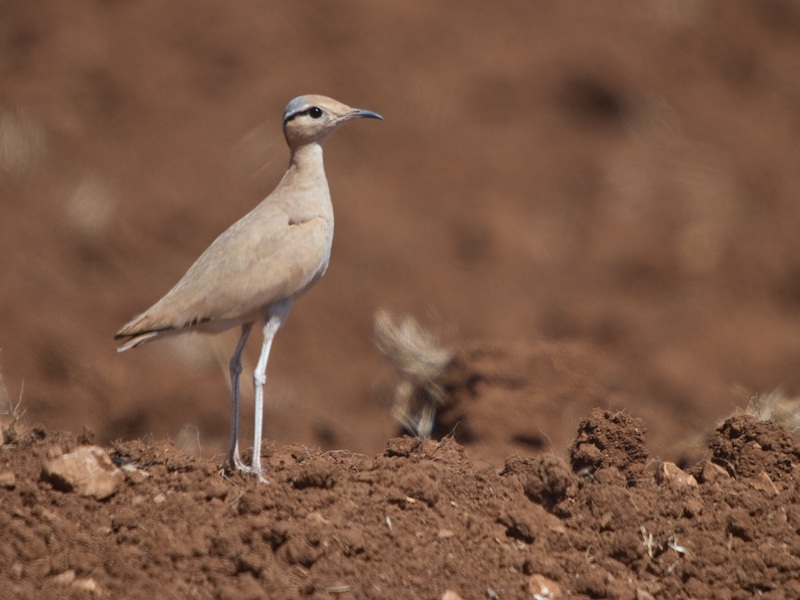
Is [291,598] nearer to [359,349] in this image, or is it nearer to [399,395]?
[399,395]

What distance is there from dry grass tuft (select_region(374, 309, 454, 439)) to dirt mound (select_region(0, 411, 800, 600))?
9.69 ft

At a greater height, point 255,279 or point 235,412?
point 255,279

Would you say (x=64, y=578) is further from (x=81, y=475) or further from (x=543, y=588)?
(x=543, y=588)

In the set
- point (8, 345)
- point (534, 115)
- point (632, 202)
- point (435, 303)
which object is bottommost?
point (8, 345)

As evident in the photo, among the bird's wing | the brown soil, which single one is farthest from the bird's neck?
the brown soil

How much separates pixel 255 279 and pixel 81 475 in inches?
54.1

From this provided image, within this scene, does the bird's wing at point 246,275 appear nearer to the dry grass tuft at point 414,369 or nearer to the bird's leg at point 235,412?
the bird's leg at point 235,412

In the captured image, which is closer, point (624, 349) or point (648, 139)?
point (624, 349)

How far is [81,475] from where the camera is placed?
15.6ft

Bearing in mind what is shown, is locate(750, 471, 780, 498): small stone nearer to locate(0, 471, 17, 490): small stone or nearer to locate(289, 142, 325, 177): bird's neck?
locate(289, 142, 325, 177): bird's neck

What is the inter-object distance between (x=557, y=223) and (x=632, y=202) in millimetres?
1102

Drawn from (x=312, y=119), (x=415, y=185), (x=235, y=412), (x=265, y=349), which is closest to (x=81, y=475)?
(x=235, y=412)

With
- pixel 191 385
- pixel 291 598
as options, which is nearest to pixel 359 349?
pixel 191 385

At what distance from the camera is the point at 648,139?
14.9 meters
